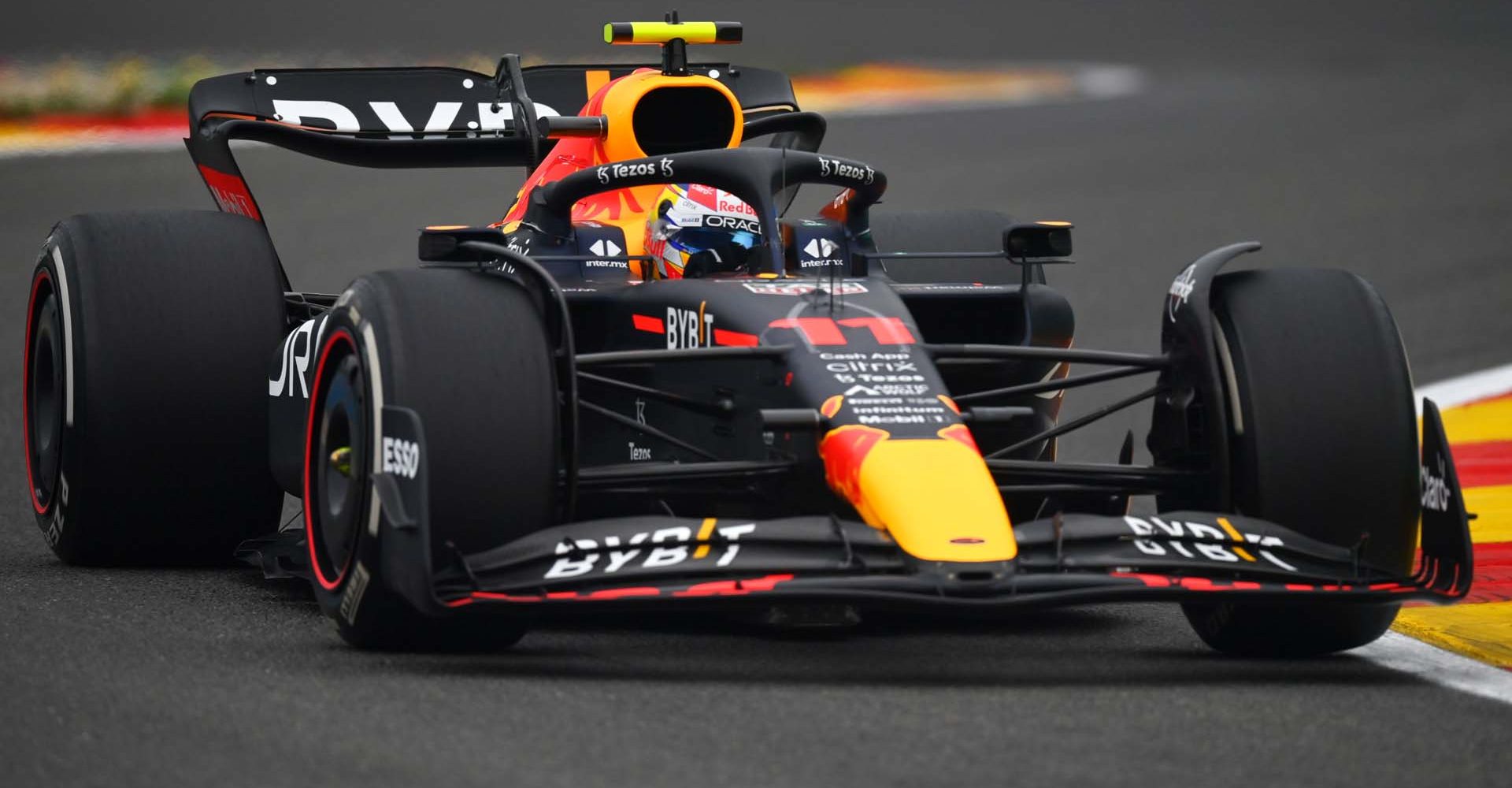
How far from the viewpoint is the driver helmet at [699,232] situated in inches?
290

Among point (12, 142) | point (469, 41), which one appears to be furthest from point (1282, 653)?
point (469, 41)

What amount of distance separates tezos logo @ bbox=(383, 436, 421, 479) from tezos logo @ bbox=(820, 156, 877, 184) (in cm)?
212

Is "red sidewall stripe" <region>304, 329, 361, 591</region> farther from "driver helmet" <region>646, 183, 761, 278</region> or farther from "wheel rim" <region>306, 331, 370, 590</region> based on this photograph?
"driver helmet" <region>646, 183, 761, 278</region>

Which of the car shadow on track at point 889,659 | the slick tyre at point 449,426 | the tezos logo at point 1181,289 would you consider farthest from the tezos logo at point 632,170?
the tezos logo at point 1181,289

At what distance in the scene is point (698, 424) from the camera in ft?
21.7

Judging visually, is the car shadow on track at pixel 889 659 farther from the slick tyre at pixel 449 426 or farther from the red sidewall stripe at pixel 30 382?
the red sidewall stripe at pixel 30 382

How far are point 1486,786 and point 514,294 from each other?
8.73 ft

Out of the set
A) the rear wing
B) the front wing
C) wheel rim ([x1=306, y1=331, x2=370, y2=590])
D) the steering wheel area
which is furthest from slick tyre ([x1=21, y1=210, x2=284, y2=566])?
the front wing

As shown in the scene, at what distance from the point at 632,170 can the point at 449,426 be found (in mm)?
1813

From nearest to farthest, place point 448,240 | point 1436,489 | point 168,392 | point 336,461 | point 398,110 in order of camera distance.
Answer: point 1436,489 → point 336,461 → point 448,240 → point 168,392 → point 398,110

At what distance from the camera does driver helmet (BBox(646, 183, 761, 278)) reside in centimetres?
737

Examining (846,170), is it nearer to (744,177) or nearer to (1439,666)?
(744,177)

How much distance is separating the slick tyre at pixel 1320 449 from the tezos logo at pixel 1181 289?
21cm

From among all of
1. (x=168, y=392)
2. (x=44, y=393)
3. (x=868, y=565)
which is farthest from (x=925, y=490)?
(x=44, y=393)
